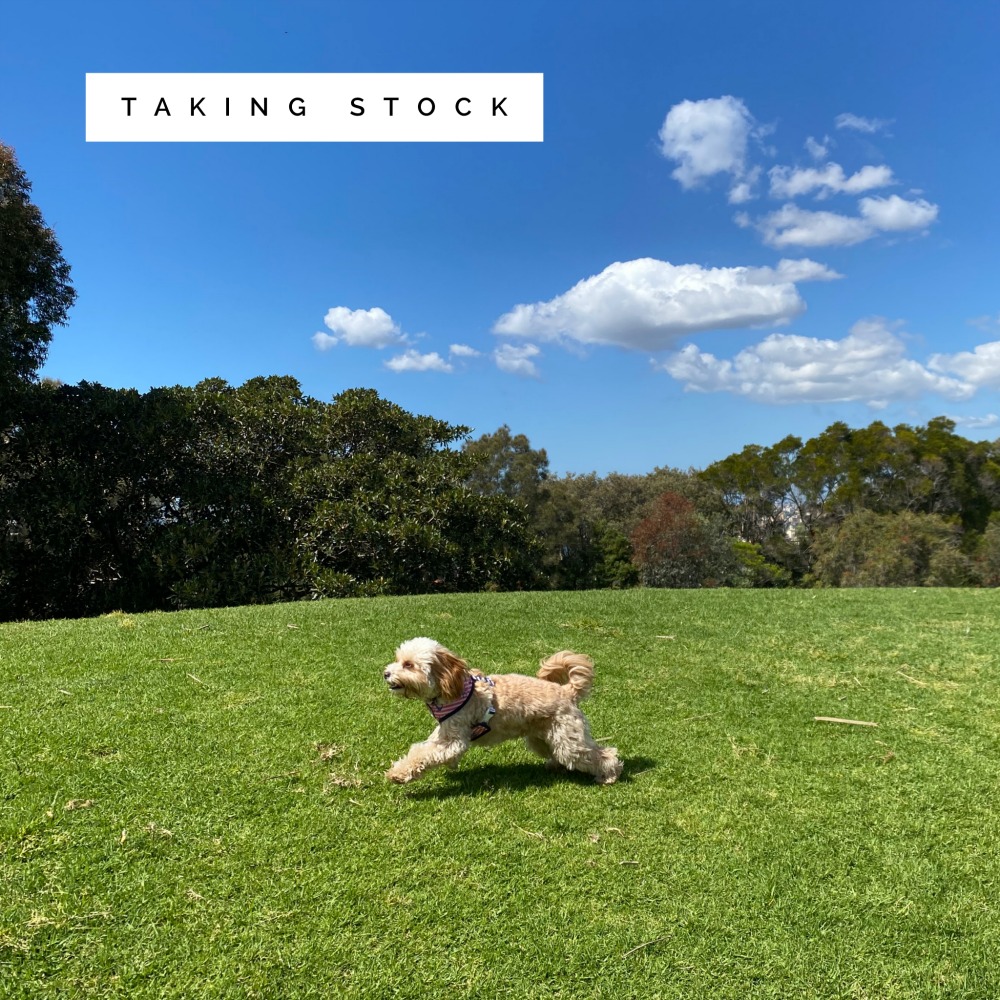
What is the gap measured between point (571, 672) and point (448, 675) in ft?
2.66

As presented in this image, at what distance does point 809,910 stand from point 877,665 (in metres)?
4.54

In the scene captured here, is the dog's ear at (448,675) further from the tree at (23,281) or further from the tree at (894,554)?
the tree at (894,554)

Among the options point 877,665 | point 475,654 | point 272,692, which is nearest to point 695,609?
point 877,665

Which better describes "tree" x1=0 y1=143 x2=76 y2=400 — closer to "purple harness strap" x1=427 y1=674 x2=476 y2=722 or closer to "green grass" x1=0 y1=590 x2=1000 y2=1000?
"green grass" x1=0 y1=590 x2=1000 y2=1000

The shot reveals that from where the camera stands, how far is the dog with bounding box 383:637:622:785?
3.47 meters

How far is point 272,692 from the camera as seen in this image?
4.91 m

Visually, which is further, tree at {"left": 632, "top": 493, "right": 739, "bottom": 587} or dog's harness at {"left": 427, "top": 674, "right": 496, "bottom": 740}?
tree at {"left": 632, "top": 493, "right": 739, "bottom": 587}

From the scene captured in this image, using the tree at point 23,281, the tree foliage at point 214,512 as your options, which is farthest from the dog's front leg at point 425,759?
the tree at point 23,281

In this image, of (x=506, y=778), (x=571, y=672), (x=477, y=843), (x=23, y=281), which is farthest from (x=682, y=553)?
(x=477, y=843)

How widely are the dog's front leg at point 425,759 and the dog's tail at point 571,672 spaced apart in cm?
67

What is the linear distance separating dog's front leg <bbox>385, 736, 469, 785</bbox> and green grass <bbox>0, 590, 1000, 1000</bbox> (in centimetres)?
8

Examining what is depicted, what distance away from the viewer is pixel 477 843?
299 cm

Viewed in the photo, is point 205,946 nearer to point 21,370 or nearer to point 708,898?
point 708,898

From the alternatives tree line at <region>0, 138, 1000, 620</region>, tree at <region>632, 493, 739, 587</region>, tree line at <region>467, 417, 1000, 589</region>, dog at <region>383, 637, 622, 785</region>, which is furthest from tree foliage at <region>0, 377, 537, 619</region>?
tree at <region>632, 493, 739, 587</region>
